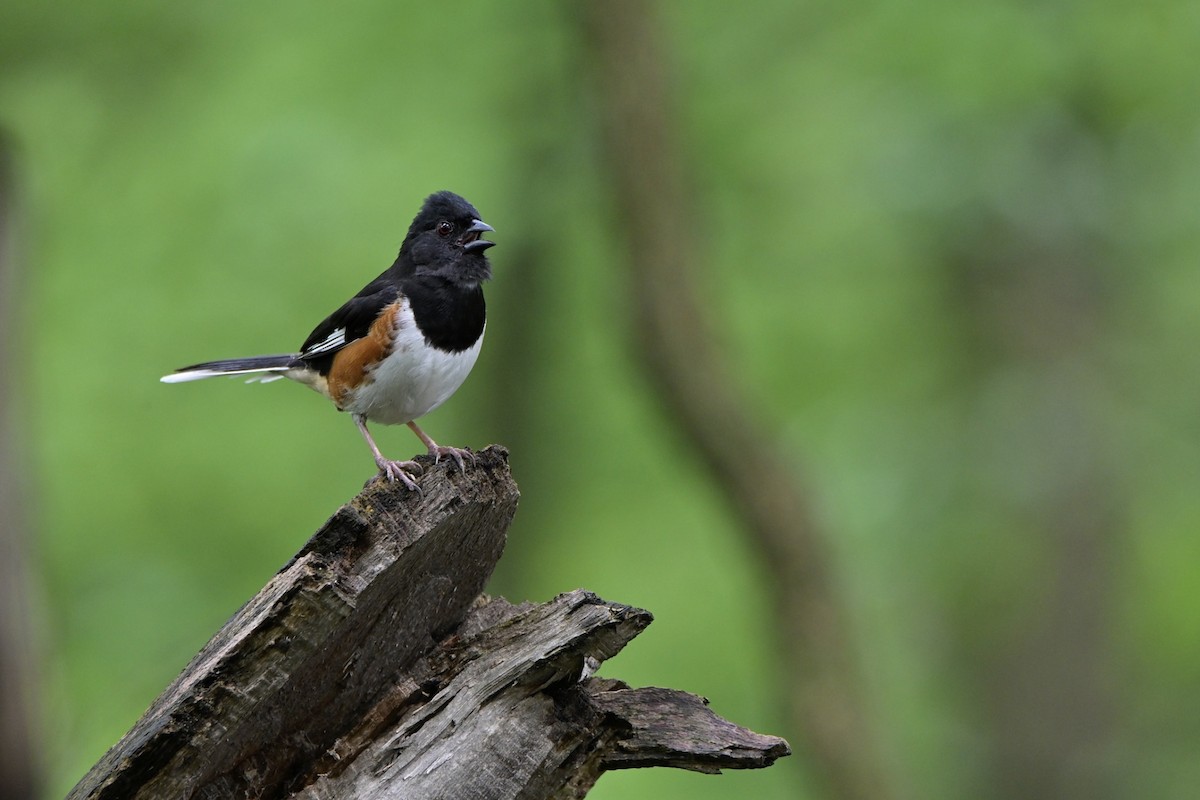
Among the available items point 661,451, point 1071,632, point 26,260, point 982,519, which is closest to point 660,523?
point 661,451

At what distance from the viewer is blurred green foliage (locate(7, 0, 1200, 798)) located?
379 inches

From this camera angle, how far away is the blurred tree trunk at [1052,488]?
12328mm

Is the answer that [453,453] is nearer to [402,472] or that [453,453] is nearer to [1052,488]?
[402,472]

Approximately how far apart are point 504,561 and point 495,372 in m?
2.01

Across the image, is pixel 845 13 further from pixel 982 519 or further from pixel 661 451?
pixel 982 519

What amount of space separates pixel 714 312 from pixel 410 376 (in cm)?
493

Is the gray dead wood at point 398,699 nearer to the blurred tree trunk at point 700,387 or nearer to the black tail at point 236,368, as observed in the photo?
the black tail at point 236,368

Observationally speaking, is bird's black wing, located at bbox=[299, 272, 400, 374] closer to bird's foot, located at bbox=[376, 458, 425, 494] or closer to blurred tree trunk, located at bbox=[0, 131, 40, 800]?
bird's foot, located at bbox=[376, 458, 425, 494]

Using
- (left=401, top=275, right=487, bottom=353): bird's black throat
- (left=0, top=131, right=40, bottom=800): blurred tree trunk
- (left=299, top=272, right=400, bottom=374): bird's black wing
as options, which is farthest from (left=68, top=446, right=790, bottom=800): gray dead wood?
(left=0, top=131, right=40, bottom=800): blurred tree trunk

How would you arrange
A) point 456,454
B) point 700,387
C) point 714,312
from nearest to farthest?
point 456,454
point 700,387
point 714,312

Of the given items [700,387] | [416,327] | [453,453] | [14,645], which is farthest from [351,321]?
[700,387]

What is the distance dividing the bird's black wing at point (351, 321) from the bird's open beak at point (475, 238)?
1.00ft

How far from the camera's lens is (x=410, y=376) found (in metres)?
4.45

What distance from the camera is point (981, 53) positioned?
9211 mm
